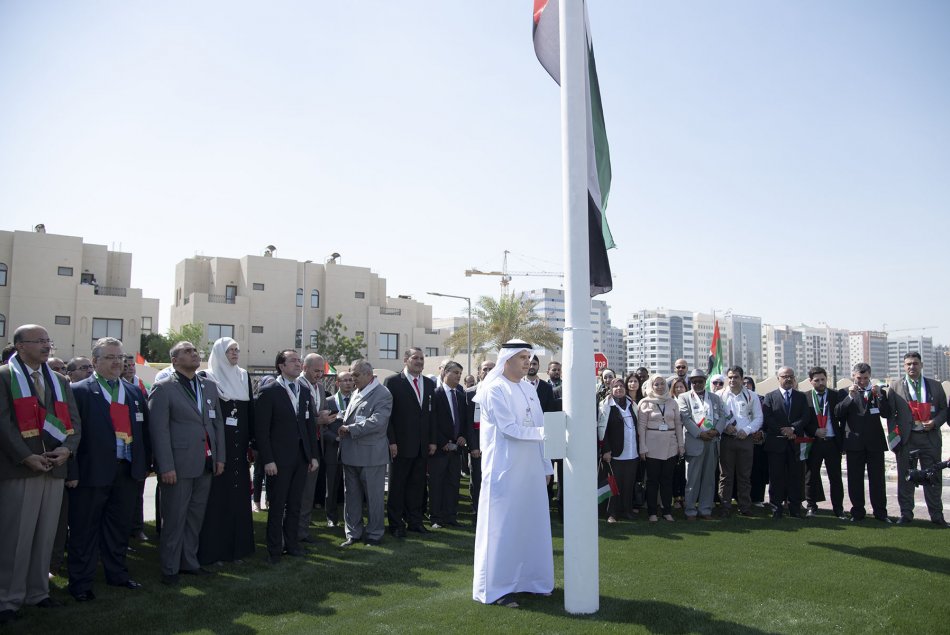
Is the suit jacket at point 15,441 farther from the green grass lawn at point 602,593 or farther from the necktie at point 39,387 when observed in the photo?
the green grass lawn at point 602,593

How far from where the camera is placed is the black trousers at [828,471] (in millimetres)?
9654

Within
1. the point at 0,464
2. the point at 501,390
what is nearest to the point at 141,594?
the point at 0,464

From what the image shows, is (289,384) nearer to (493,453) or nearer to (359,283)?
(493,453)

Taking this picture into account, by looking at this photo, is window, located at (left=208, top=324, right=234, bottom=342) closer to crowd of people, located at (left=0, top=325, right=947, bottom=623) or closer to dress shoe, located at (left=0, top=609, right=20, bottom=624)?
crowd of people, located at (left=0, top=325, right=947, bottom=623)

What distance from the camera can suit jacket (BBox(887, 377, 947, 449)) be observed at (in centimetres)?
916

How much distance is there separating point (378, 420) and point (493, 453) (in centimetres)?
267

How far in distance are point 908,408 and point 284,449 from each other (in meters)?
7.87

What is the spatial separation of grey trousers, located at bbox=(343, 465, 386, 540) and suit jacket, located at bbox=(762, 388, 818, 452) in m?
5.53

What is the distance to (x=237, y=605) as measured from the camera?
568 cm

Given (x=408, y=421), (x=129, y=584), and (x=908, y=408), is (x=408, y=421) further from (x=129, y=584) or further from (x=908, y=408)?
(x=908, y=408)

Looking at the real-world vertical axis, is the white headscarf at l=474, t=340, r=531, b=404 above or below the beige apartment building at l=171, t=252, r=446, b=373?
below

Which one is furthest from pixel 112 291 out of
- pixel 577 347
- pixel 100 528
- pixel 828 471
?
pixel 577 347

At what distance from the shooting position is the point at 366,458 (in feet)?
26.6

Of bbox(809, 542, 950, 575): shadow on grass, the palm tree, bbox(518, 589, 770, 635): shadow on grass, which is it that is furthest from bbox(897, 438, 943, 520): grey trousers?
the palm tree
